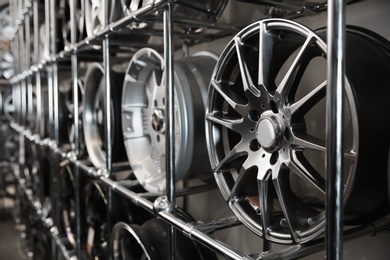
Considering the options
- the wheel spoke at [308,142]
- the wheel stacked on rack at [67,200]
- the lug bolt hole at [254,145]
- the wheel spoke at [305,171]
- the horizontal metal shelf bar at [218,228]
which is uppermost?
the wheel spoke at [308,142]

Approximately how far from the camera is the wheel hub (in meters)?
0.78

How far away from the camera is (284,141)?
79cm

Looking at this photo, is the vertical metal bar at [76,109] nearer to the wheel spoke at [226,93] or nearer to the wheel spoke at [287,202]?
the wheel spoke at [226,93]

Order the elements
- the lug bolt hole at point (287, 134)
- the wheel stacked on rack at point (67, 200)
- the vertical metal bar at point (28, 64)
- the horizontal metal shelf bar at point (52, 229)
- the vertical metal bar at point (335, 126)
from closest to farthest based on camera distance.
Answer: the vertical metal bar at point (335, 126)
the lug bolt hole at point (287, 134)
the horizontal metal shelf bar at point (52, 229)
the wheel stacked on rack at point (67, 200)
the vertical metal bar at point (28, 64)

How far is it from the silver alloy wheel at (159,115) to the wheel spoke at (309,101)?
0.47 m

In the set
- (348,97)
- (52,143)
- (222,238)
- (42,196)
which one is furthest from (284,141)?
(42,196)

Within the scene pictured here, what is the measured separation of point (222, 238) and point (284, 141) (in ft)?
2.72

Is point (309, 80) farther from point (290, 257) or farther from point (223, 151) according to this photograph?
point (290, 257)

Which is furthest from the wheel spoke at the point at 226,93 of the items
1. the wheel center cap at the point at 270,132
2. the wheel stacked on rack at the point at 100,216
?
the wheel stacked on rack at the point at 100,216

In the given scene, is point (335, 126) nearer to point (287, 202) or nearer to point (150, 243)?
point (287, 202)

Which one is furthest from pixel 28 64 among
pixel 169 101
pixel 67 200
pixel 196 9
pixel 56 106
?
pixel 169 101

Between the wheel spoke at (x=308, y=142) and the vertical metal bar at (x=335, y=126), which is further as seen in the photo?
the wheel spoke at (x=308, y=142)

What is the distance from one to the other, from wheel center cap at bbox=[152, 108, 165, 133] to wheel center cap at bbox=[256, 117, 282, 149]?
59 centimetres

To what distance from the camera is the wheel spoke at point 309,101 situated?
2.23ft
